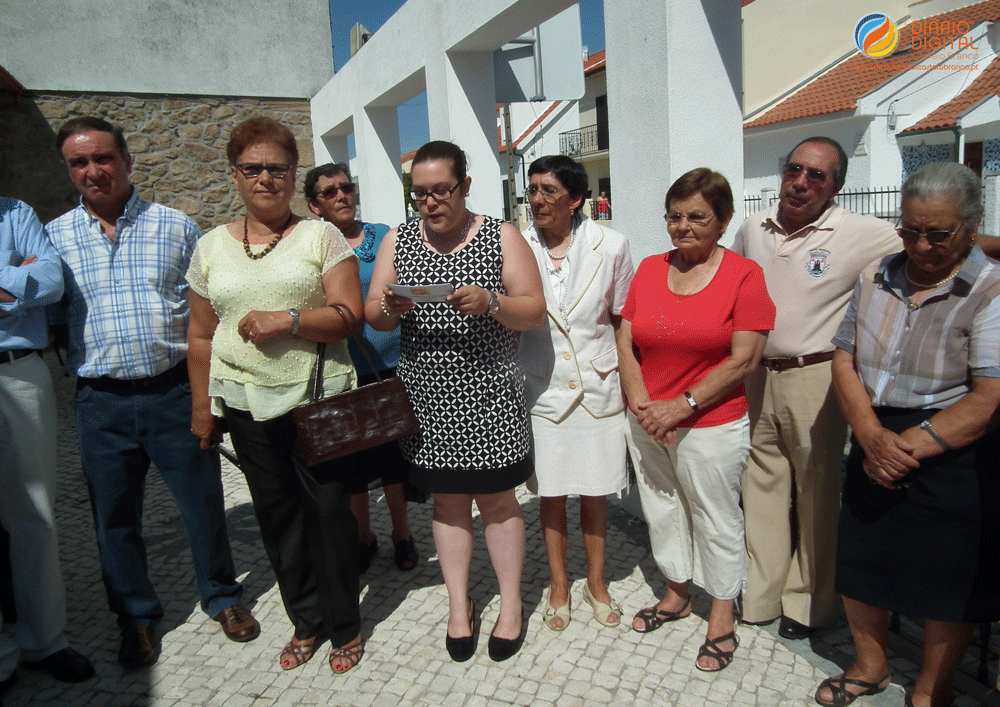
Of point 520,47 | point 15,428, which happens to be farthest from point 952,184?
point 520,47

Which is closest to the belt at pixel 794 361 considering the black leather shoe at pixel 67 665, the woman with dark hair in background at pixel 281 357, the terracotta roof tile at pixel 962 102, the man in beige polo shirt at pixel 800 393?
the man in beige polo shirt at pixel 800 393

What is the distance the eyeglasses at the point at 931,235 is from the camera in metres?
2.07

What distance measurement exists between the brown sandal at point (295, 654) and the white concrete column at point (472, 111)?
3.86 meters

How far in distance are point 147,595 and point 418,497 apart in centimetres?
128

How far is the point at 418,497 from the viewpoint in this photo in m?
3.39

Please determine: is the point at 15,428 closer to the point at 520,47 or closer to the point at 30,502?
the point at 30,502

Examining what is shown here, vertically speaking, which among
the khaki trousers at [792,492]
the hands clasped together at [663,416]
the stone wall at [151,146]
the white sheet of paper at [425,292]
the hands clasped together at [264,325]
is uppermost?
the stone wall at [151,146]

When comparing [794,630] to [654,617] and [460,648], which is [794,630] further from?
[460,648]

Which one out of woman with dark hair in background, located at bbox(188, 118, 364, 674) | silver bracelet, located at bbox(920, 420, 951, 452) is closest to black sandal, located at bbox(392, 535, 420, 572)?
woman with dark hair in background, located at bbox(188, 118, 364, 674)

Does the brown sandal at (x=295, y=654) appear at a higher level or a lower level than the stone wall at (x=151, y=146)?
lower

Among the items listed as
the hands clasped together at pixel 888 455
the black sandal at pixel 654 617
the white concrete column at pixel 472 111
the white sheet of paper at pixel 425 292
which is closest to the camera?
the hands clasped together at pixel 888 455

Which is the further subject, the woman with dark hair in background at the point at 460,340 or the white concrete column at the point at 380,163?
the white concrete column at the point at 380,163

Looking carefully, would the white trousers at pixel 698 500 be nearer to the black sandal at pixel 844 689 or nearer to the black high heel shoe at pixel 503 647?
the black sandal at pixel 844 689

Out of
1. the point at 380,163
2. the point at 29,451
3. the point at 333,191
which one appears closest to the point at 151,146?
the point at 380,163
